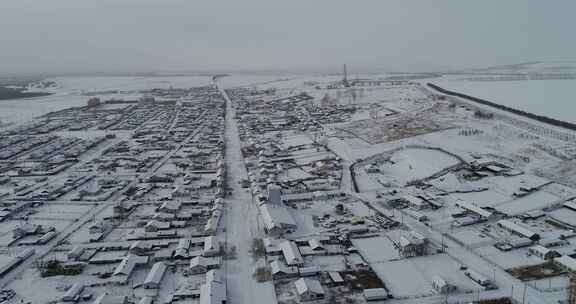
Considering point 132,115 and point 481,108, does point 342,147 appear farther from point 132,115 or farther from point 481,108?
point 132,115

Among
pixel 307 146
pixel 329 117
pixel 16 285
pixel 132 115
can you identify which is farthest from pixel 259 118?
pixel 16 285

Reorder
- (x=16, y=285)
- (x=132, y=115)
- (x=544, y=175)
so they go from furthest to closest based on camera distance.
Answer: (x=132, y=115) → (x=544, y=175) → (x=16, y=285)

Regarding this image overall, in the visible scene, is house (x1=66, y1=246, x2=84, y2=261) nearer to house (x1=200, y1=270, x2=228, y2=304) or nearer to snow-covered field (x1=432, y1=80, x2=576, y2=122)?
house (x1=200, y1=270, x2=228, y2=304)

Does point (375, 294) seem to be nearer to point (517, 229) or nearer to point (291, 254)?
point (291, 254)

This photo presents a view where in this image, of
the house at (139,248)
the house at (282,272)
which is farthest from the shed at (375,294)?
the house at (139,248)

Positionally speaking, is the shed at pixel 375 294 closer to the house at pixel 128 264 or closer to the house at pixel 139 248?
the house at pixel 128 264

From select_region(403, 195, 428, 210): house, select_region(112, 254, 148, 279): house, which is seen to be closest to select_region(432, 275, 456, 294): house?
select_region(403, 195, 428, 210): house
